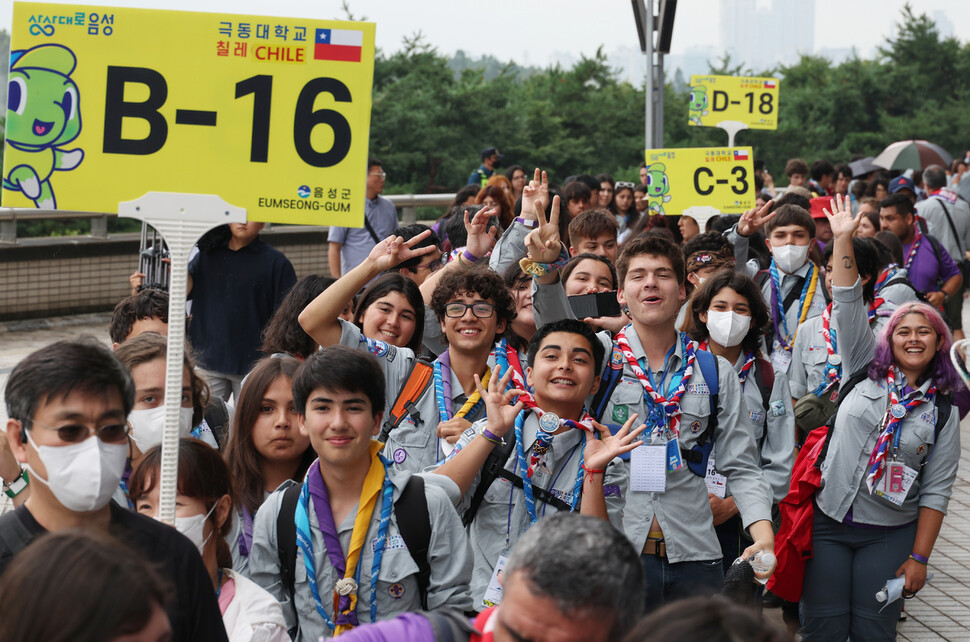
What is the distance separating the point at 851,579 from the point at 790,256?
8.12ft

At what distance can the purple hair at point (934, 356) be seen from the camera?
4.90 meters

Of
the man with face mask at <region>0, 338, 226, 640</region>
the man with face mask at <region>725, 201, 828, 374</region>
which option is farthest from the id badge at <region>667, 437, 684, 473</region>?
the man with face mask at <region>725, 201, 828, 374</region>

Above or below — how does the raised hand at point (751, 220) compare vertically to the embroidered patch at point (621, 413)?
above

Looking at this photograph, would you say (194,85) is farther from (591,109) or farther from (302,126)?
(591,109)

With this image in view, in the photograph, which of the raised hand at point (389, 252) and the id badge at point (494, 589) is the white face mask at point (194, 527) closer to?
the id badge at point (494, 589)

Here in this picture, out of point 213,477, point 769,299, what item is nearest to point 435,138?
point 769,299

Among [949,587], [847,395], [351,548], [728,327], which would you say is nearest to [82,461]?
[351,548]

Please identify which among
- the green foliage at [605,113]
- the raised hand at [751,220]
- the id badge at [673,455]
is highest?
the green foliage at [605,113]

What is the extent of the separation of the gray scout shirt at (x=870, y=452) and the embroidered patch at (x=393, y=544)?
236 centimetres

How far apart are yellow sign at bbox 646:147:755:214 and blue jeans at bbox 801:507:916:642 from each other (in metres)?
4.57

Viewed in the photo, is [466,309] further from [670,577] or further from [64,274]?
[64,274]

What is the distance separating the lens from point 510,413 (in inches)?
149

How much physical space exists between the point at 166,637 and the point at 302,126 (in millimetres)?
2023

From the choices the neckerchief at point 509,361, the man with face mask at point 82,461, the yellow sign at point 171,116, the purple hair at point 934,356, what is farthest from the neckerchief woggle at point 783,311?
the man with face mask at point 82,461
